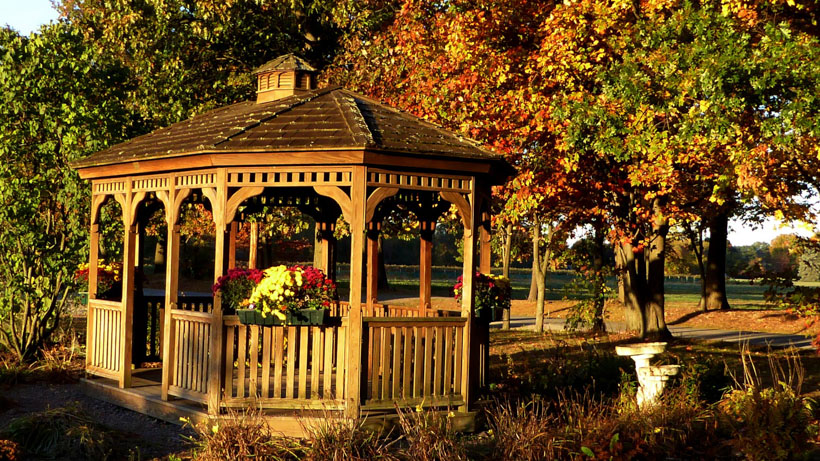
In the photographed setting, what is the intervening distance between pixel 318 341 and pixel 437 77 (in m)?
8.00

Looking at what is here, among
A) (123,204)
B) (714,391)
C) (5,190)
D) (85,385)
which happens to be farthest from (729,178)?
(5,190)

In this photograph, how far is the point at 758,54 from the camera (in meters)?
10.6

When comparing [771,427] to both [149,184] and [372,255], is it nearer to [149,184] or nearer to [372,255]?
[372,255]

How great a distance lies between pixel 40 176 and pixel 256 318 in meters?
6.40

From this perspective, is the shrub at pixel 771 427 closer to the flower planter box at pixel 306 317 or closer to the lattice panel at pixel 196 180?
the flower planter box at pixel 306 317

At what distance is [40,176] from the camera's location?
1323cm

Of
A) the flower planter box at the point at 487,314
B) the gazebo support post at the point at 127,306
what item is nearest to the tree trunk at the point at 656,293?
the flower planter box at the point at 487,314

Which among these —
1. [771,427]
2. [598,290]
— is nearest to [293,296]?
[771,427]

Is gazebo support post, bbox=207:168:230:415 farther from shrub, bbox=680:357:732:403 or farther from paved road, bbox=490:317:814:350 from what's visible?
paved road, bbox=490:317:814:350

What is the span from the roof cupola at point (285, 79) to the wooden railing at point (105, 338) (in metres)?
3.71

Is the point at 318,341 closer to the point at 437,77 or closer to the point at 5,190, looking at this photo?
the point at 5,190

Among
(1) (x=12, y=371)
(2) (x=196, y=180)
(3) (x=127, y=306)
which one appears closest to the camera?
(2) (x=196, y=180)

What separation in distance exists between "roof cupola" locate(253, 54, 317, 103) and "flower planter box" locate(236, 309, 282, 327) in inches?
165

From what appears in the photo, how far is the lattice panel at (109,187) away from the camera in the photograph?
11.2m
